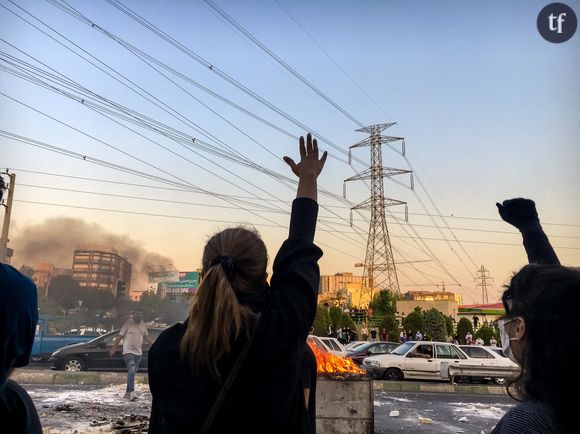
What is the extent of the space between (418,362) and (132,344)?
1019 centimetres

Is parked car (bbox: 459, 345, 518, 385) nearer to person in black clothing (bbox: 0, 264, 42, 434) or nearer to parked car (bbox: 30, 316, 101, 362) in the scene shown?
parked car (bbox: 30, 316, 101, 362)


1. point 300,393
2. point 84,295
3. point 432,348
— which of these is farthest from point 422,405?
point 84,295

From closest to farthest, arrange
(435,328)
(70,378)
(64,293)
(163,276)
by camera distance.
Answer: (70,378)
(435,328)
(64,293)
(163,276)

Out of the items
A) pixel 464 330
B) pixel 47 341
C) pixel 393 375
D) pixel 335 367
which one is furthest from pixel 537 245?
pixel 464 330

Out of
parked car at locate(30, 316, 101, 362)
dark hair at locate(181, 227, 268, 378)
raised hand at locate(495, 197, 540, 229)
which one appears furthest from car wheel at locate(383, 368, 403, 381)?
dark hair at locate(181, 227, 268, 378)

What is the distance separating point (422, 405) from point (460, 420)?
6.28ft

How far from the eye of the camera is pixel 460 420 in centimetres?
941

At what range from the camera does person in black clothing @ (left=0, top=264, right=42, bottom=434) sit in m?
1.50

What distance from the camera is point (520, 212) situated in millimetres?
2467

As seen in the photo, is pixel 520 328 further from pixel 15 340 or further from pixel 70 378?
pixel 70 378

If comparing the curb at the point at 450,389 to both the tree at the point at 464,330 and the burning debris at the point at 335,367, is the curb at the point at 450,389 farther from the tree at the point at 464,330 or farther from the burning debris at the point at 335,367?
the tree at the point at 464,330

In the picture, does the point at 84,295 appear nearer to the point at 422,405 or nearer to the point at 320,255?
the point at 422,405

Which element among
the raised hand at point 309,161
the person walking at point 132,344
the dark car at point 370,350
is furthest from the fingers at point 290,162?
the dark car at point 370,350

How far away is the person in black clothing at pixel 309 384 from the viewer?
1.75 metres
